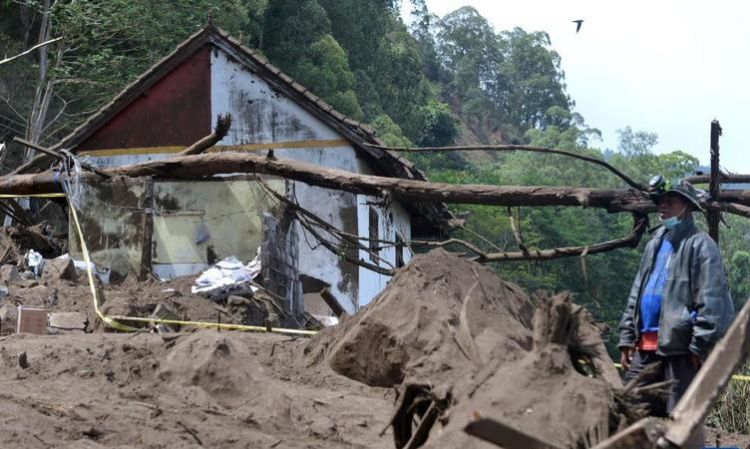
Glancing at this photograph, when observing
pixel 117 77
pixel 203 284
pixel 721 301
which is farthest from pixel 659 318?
pixel 117 77

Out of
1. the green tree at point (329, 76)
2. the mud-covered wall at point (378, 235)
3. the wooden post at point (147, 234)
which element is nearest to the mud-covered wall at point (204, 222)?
the wooden post at point (147, 234)

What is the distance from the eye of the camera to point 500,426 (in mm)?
3943

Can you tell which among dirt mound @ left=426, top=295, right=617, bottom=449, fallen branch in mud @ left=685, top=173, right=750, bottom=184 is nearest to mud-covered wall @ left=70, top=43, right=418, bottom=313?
fallen branch in mud @ left=685, top=173, right=750, bottom=184

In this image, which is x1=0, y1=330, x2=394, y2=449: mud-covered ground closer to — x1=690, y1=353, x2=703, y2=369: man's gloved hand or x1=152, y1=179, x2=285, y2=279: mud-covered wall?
x1=690, y1=353, x2=703, y2=369: man's gloved hand

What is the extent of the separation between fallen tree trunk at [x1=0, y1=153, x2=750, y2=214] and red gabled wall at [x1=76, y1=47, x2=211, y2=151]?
725 centimetres

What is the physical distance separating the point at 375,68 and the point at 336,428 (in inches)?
1854

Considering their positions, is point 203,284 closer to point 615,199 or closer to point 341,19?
point 615,199

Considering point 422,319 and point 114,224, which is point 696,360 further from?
point 114,224

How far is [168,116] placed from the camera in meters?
22.8

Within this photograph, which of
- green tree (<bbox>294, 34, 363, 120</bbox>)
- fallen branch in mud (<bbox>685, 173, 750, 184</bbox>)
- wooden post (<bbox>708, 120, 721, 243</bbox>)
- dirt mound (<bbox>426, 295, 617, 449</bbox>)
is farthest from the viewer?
green tree (<bbox>294, 34, 363, 120</bbox>)

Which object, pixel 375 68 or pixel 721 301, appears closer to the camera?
pixel 721 301

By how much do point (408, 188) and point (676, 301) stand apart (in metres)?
5.01

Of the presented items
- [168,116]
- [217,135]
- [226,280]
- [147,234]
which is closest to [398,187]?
[217,135]

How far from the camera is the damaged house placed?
17406 millimetres
